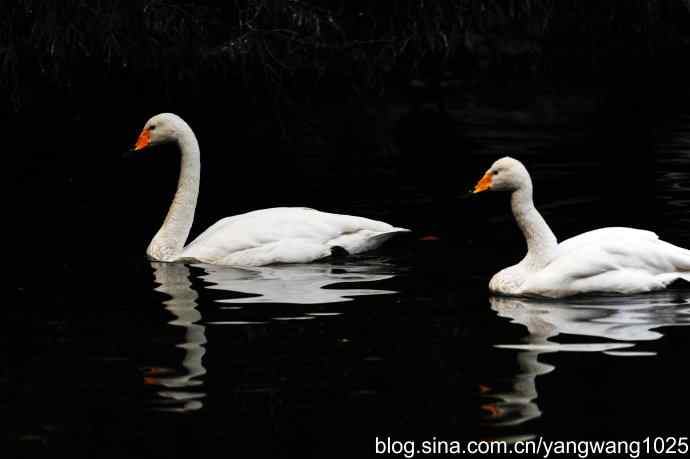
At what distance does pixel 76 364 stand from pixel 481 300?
98.8 inches

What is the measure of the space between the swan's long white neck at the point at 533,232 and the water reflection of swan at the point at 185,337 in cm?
192

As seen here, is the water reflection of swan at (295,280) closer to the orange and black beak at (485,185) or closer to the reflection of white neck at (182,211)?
the reflection of white neck at (182,211)

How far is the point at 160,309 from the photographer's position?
8.39m

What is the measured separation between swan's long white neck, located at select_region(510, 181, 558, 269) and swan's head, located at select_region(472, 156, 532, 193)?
0.13ft

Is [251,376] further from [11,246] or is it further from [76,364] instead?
[11,246]

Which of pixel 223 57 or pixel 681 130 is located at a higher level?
pixel 223 57

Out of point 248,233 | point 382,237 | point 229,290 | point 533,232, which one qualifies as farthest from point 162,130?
point 533,232

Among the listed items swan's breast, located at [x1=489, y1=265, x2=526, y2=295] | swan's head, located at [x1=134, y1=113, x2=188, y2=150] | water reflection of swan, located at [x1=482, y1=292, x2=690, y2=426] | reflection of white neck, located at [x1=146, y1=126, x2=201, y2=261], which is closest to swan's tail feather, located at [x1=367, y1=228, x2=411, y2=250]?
reflection of white neck, located at [x1=146, y1=126, x2=201, y2=261]

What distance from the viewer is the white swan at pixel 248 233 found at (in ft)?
32.6

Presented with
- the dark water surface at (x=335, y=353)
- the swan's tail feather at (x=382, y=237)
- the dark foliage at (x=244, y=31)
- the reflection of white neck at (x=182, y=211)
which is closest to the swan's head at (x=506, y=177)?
the dark water surface at (x=335, y=353)

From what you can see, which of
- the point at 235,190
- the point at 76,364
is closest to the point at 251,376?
the point at 76,364

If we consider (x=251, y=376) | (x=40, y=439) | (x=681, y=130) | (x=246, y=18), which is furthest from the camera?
(x=681, y=130)

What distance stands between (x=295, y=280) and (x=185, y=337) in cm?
186

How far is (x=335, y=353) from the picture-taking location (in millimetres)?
7148
